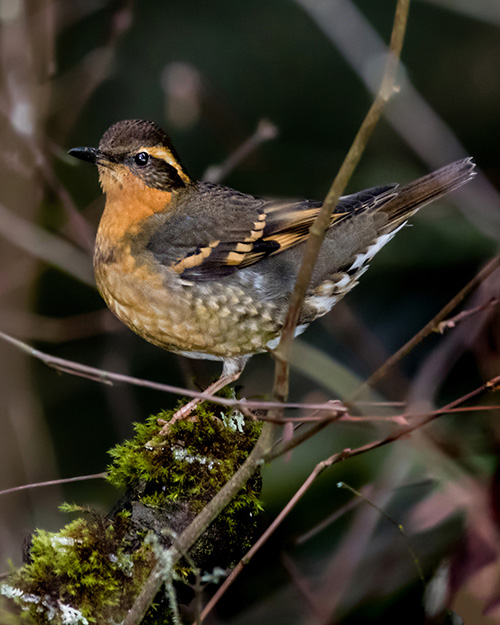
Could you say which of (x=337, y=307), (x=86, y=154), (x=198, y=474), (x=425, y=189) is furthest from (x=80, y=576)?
(x=425, y=189)

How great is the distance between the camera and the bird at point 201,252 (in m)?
3.70

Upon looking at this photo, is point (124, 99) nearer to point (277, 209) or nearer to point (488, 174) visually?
point (277, 209)

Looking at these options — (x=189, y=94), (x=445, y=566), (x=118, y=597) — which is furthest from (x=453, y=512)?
(x=189, y=94)

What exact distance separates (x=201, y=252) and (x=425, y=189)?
1.27 meters

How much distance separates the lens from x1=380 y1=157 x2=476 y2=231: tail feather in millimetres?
3861

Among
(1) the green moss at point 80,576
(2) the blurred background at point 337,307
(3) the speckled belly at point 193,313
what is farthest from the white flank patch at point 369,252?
(1) the green moss at point 80,576

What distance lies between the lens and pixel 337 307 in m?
4.62

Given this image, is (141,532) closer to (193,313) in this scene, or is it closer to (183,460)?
(183,460)

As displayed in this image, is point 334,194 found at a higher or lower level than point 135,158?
lower

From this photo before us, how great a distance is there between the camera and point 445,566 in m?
2.78

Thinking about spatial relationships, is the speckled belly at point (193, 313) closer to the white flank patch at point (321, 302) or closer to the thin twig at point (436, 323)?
the white flank patch at point (321, 302)

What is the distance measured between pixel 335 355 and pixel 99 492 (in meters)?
1.88

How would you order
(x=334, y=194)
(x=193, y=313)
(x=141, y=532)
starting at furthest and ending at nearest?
(x=193, y=313)
(x=141, y=532)
(x=334, y=194)

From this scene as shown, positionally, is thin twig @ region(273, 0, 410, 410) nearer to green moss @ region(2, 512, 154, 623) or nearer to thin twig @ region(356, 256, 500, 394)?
thin twig @ region(356, 256, 500, 394)
